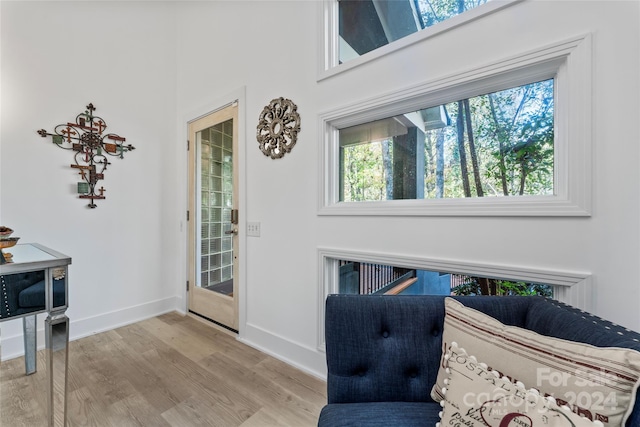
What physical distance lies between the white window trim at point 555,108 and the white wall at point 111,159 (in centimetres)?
238

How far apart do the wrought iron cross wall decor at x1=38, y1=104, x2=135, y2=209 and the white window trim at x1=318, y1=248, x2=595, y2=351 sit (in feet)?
7.19

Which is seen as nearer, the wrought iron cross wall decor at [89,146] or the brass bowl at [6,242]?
the brass bowl at [6,242]

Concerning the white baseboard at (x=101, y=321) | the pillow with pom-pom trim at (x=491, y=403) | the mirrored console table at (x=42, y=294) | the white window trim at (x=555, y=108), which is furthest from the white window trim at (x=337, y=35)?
the white baseboard at (x=101, y=321)

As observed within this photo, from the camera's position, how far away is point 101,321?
2.43m

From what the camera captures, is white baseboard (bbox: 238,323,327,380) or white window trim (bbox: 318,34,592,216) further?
white baseboard (bbox: 238,323,327,380)

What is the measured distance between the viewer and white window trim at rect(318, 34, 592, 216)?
1063 millimetres

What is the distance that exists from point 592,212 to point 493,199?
13.6 inches

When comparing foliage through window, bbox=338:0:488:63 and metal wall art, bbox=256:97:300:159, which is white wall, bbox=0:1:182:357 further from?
foliage through window, bbox=338:0:488:63

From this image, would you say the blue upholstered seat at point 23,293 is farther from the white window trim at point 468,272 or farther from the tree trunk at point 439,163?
the tree trunk at point 439,163

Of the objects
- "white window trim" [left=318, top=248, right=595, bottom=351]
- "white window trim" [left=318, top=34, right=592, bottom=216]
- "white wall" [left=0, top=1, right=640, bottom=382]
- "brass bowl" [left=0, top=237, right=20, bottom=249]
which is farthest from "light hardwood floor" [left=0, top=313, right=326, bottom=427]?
"white window trim" [left=318, top=34, right=592, bottom=216]

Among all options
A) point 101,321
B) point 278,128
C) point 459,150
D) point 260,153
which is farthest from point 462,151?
point 101,321

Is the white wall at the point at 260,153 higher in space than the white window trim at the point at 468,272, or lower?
higher

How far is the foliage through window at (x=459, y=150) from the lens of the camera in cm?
125

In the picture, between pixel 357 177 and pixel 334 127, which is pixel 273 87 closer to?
pixel 334 127
